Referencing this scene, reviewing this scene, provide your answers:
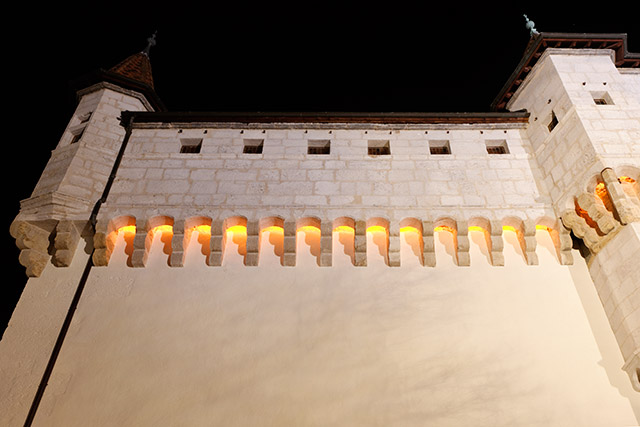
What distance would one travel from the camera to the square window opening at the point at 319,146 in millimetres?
8781

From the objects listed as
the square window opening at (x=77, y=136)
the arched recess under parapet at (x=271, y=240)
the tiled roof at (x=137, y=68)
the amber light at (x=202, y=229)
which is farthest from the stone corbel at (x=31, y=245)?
the tiled roof at (x=137, y=68)

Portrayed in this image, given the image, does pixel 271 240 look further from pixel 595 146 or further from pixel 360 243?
pixel 595 146

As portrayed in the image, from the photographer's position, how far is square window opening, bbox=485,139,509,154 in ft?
28.7

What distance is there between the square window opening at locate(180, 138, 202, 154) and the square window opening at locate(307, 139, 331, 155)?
6.76 feet

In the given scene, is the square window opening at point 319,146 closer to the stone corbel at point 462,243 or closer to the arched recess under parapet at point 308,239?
the arched recess under parapet at point 308,239

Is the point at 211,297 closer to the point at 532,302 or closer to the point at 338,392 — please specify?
the point at 338,392

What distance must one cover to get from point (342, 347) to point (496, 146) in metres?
4.87

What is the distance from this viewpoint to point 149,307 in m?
6.92

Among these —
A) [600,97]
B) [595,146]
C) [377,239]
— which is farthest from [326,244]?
[600,97]

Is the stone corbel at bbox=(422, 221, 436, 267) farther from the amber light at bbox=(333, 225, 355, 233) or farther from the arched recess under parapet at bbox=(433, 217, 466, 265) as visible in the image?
the amber light at bbox=(333, 225, 355, 233)

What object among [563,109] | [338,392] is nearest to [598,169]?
[563,109]

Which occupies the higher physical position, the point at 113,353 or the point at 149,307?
the point at 149,307

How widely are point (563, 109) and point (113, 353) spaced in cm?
801

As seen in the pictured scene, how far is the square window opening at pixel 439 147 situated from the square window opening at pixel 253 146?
316cm
